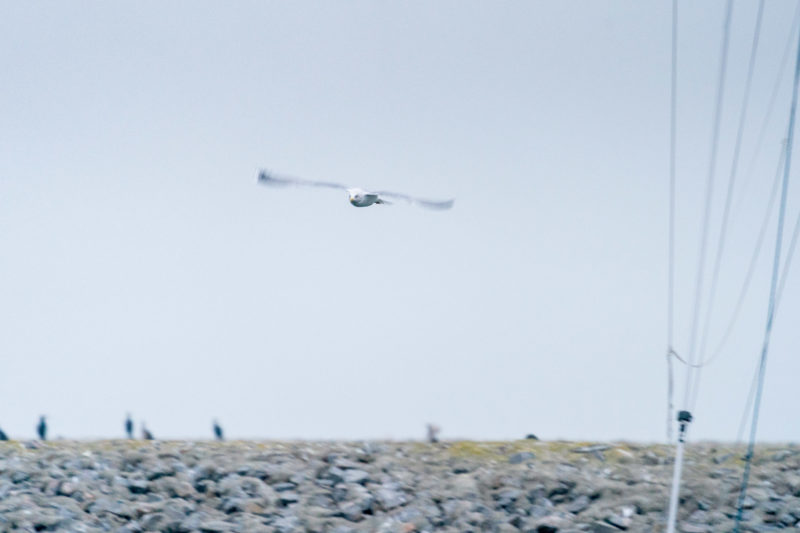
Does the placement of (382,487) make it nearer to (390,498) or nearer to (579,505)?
(390,498)

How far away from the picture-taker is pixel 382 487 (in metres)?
19.5

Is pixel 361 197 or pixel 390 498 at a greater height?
pixel 361 197

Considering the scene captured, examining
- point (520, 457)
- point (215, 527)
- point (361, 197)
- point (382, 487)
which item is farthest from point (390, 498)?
point (361, 197)

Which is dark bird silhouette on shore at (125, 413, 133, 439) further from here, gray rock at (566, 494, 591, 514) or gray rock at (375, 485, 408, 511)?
gray rock at (566, 494, 591, 514)

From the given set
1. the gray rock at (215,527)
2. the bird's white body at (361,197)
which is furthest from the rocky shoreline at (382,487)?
the bird's white body at (361,197)

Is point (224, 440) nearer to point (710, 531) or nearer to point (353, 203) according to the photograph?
point (353, 203)

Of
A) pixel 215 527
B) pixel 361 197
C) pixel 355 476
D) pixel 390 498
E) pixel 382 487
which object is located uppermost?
pixel 361 197

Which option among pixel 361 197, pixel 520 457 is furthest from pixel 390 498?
pixel 361 197

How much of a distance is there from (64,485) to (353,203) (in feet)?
24.8

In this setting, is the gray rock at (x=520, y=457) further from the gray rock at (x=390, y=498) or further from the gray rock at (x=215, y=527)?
the gray rock at (x=215, y=527)

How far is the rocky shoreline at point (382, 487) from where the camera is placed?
61.0 feet

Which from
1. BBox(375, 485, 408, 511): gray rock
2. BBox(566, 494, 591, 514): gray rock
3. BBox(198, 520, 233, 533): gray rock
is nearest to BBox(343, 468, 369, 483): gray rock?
BBox(375, 485, 408, 511): gray rock

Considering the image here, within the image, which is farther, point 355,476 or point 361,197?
point 355,476

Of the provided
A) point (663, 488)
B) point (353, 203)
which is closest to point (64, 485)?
point (353, 203)
